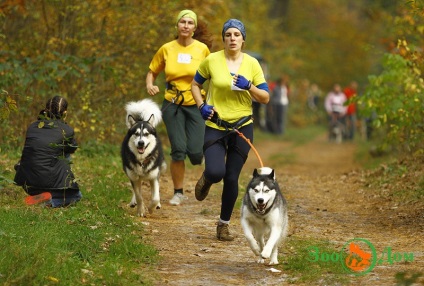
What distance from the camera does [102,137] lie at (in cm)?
1375

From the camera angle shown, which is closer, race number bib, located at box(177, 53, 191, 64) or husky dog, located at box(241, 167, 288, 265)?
husky dog, located at box(241, 167, 288, 265)

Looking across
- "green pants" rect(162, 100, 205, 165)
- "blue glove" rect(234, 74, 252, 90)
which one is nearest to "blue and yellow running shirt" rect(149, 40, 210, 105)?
"green pants" rect(162, 100, 205, 165)

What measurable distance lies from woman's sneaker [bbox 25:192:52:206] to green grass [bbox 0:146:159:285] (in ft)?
0.35

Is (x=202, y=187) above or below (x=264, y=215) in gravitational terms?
above

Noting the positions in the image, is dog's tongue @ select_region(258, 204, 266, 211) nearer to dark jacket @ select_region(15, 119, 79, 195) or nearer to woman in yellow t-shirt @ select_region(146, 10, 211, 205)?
dark jacket @ select_region(15, 119, 79, 195)

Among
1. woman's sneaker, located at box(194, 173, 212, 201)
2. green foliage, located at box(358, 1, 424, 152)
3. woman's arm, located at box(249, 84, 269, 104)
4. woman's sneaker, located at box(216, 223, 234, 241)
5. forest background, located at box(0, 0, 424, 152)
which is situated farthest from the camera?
forest background, located at box(0, 0, 424, 152)

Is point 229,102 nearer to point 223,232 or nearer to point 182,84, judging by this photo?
point 223,232

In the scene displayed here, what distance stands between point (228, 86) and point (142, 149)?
1.86 m

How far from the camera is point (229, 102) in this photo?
797 centimetres

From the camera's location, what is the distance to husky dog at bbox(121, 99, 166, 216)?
30.9 ft
